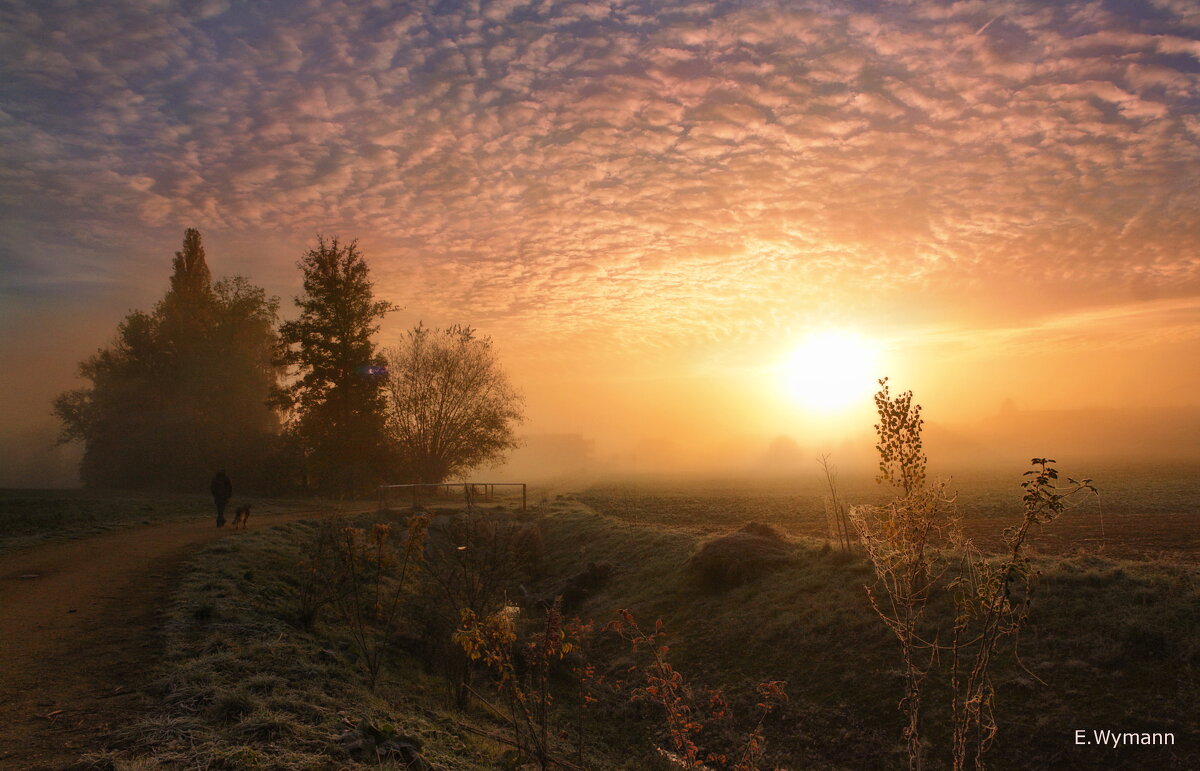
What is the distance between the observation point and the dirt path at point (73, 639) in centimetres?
579

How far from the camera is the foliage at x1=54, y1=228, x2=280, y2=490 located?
123 ft

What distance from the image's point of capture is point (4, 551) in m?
13.7

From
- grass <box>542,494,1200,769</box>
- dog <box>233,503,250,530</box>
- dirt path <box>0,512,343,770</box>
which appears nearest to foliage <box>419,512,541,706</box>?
dirt path <box>0,512,343,770</box>

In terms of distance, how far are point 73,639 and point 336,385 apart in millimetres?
27394

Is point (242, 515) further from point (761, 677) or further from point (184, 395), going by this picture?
point (184, 395)

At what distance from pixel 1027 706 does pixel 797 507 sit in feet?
72.4

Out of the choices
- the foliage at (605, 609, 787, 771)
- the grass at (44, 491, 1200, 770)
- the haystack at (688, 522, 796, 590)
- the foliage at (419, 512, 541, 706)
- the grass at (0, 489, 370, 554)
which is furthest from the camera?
the grass at (0, 489, 370, 554)

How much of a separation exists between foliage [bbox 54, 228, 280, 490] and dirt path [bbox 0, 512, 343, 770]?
25680mm

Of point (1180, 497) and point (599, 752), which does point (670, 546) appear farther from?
point (1180, 497)

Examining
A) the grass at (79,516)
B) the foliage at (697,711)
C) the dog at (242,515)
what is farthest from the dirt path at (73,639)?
the foliage at (697,711)

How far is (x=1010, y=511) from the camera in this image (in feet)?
78.5

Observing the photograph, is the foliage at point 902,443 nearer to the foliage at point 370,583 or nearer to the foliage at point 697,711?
the foliage at point 697,711

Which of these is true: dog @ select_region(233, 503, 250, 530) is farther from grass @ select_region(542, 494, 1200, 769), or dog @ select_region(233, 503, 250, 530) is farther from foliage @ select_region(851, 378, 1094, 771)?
foliage @ select_region(851, 378, 1094, 771)

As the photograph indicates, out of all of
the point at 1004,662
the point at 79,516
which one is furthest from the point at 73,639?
the point at 79,516
